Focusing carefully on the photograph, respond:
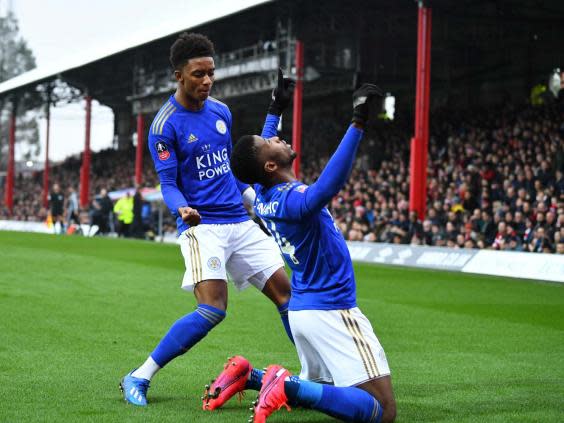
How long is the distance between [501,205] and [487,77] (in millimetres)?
→ 19263

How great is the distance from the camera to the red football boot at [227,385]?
600 centimetres

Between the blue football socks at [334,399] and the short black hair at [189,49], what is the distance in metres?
2.41

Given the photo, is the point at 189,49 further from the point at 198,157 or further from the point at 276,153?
the point at 276,153

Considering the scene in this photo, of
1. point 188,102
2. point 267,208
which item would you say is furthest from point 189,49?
point 267,208

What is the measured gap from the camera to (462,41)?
3531 centimetres

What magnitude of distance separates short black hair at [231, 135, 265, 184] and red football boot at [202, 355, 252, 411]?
128cm

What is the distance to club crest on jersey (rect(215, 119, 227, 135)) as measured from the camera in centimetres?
673

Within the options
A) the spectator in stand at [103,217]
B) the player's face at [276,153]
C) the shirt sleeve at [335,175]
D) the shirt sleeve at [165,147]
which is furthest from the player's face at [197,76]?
the spectator in stand at [103,217]

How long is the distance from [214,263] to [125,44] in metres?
35.5

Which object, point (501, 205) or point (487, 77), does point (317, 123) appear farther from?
point (501, 205)

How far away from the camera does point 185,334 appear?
6270 mm

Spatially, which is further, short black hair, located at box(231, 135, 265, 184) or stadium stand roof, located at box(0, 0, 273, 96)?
stadium stand roof, located at box(0, 0, 273, 96)

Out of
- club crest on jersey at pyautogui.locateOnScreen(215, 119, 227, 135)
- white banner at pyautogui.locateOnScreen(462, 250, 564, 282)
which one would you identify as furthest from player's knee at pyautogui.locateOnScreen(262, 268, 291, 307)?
white banner at pyautogui.locateOnScreen(462, 250, 564, 282)

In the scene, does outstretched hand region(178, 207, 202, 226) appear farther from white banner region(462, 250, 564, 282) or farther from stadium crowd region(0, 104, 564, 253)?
stadium crowd region(0, 104, 564, 253)
